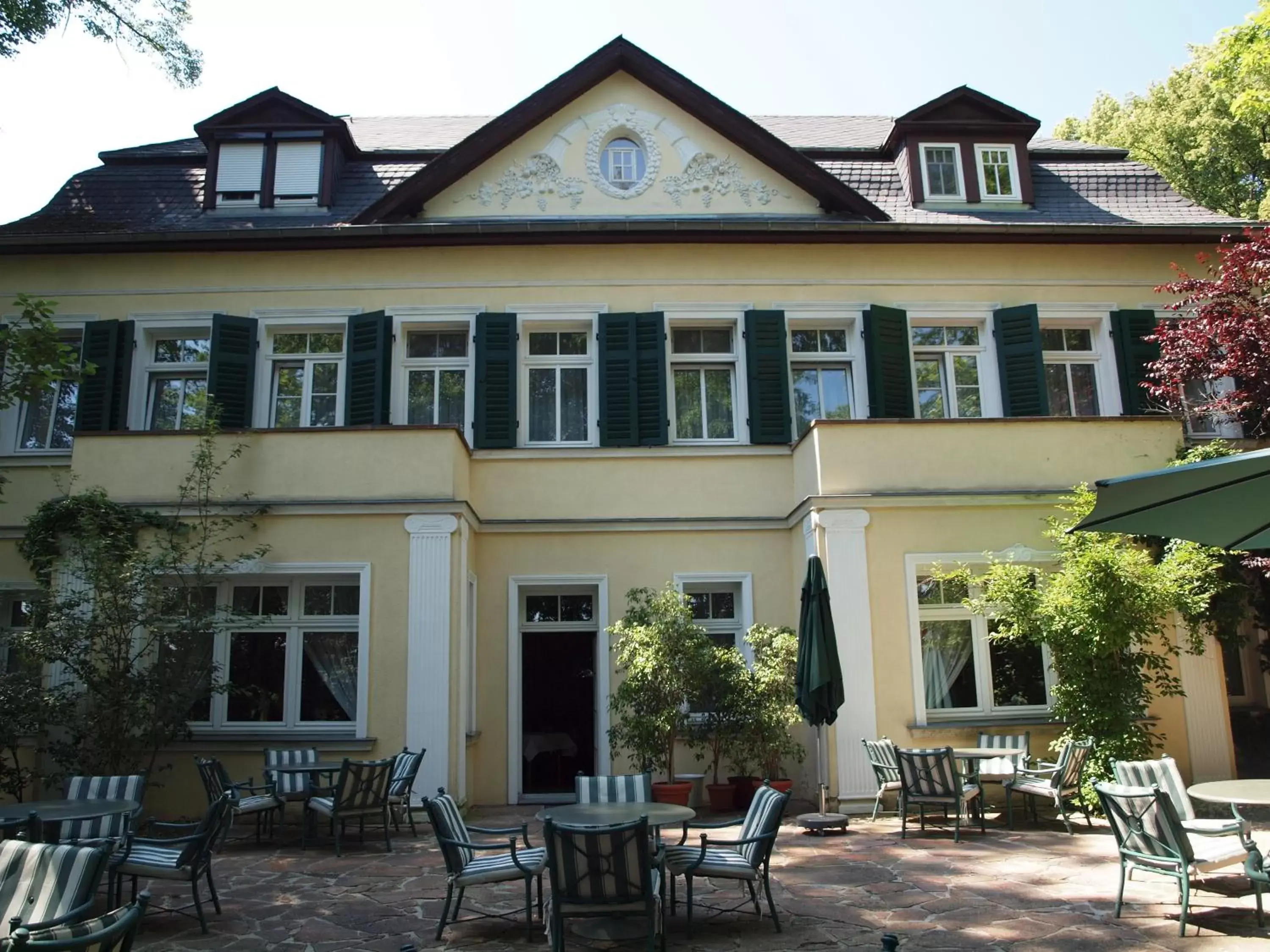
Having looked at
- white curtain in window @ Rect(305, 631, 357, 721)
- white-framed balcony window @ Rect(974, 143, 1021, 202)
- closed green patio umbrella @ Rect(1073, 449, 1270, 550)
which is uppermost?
white-framed balcony window @ Rect(974, 143, 1021, 202)

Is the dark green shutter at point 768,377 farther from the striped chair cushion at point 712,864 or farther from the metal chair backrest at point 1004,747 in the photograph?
the striped chair cushion at point 712,864

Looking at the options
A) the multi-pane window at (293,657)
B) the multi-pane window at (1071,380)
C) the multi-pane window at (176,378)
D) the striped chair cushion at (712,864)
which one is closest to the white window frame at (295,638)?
the multi-pane window at (293,657)

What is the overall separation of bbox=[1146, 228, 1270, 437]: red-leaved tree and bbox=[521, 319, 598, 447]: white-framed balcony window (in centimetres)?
680

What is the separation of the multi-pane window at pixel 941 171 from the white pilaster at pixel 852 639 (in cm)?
583

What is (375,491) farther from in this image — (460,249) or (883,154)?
(883,154)

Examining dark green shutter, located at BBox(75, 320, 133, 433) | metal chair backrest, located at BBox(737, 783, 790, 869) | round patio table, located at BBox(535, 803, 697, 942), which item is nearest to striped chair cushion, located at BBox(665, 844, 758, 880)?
metal chair backrest, located at BBox(737, 783, 790, 869)

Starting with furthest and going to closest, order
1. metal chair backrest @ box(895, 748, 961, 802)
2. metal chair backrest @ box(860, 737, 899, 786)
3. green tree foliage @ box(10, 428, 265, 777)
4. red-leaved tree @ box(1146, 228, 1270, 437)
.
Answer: red-leaved tree @ box(1146, 228, 1270, 437) → green tree foliage @ box(10, 428, 265, 777) → metal chair backrest @ box(860, 737, 899, 786) → metal chair backrest @ box(895, 748, 961, 802)

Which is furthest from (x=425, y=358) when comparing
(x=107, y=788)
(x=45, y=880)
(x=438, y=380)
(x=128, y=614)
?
(x=45, y=880)

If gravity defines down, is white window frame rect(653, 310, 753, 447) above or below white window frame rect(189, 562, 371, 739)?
above

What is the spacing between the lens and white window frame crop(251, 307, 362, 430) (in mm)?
13109

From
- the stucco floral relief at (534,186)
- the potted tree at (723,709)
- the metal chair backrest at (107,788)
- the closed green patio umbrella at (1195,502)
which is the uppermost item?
the stucco floral relief at (534,186)

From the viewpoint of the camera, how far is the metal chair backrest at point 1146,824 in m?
6.12

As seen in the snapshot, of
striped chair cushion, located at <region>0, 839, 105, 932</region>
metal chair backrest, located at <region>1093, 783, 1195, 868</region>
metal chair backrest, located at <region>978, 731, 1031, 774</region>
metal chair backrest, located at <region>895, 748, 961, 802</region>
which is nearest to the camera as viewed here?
striped chair cushion, located at <region>0, 839, 105, 932</region>

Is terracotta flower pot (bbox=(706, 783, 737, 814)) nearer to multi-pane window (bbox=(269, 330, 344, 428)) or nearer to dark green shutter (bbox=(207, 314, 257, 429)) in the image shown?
multi-pane window (bbox=(269, 330, 344, 428))
